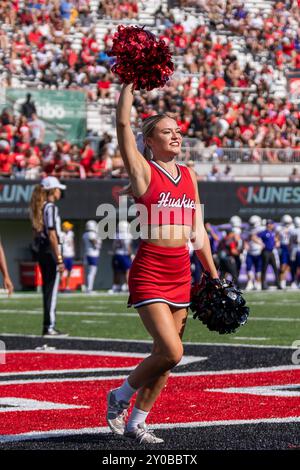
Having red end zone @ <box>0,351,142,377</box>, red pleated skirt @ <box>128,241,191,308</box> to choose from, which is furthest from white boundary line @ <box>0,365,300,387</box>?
red pleated skirt @ <box>128,241,191,308</box>

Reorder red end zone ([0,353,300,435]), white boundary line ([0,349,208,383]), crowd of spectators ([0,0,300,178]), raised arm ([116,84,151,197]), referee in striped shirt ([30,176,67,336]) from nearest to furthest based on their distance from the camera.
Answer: raised arm ([116,84,151,197]) → red end zone ([0,353,300,435]) → white boundary line ([0,349,208,383]) → referee in striped shirt ([30,176,67,336]) → crowd of spectators ([0,0,300,178])

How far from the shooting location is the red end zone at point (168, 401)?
23.2ft

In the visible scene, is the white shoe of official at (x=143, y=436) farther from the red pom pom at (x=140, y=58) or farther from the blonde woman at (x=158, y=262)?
the red pom pom at (x=140, y=58)

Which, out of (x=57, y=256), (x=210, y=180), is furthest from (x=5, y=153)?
(x=57, y=256)

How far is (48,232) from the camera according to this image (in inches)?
514

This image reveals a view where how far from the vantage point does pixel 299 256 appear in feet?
92.7

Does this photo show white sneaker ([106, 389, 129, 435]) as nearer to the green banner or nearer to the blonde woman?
the blonde woman

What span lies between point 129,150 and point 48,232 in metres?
7.18

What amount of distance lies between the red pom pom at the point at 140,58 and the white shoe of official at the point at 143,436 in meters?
1.73

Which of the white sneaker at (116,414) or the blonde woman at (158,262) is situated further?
the white sneaker at (116,414)

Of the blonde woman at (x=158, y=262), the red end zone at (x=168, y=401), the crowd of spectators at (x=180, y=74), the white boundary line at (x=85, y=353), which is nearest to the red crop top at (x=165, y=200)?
the blonde woman at (x=158, y=262)

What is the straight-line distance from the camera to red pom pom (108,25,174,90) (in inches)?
234

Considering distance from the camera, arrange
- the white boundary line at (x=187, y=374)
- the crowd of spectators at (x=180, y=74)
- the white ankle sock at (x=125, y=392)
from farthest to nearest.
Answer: the crowd of spectators at (x=180, y=74) → the white boundary line at (x=187, y=374) → the white ankle sock at (x=125, y=392)

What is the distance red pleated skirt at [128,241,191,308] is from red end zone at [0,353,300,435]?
3.59 feet
